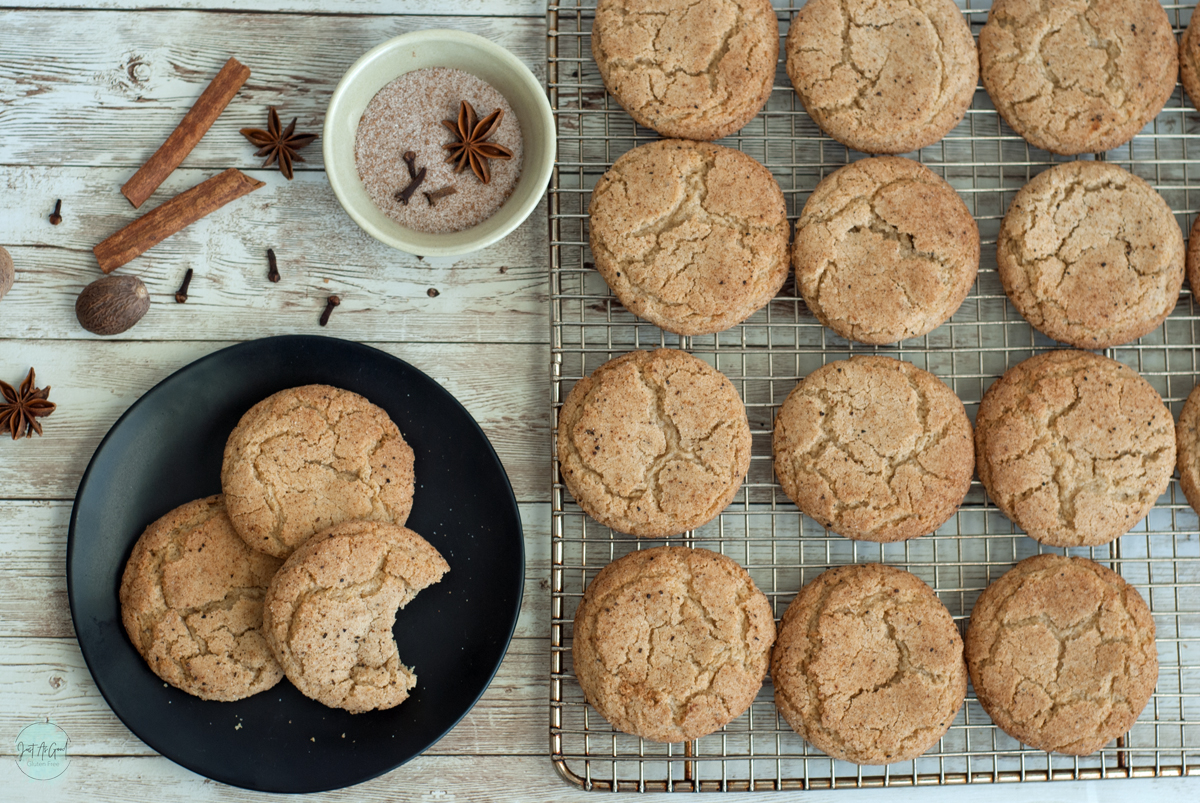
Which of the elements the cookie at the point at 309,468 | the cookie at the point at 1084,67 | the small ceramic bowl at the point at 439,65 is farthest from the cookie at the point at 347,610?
the cookie at the point at 1084,67

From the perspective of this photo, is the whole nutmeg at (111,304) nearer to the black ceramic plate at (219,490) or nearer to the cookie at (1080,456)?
the black ceramic plate at (219,490)

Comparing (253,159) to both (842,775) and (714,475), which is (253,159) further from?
(842,775)

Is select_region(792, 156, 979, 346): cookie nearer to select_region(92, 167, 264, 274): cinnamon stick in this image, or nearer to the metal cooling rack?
the metal cooling rack
